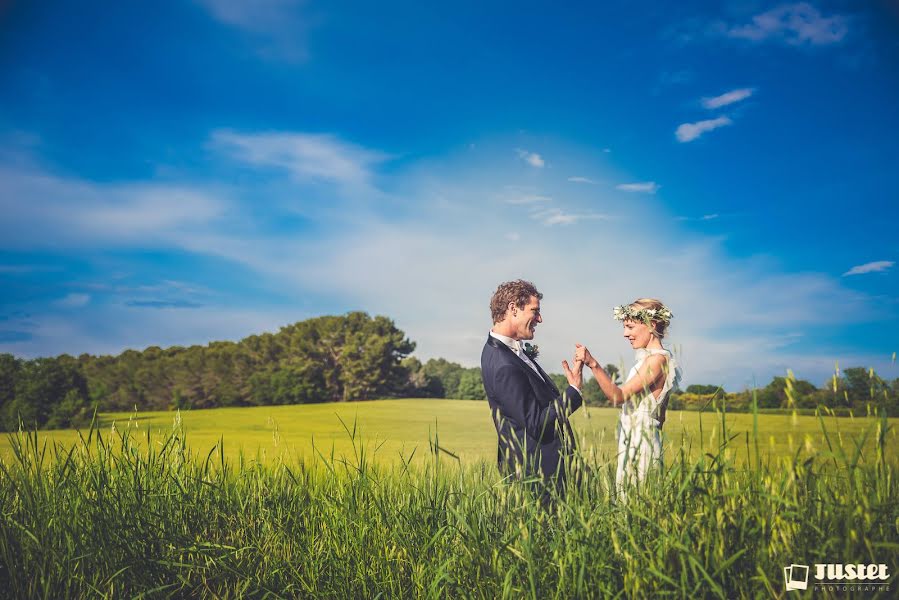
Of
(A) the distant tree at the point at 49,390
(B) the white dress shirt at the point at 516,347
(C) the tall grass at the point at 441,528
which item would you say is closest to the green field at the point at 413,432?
(C) the tall grass at the point at 441,528

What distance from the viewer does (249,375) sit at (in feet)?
111

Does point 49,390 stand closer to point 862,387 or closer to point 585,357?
point 585,357

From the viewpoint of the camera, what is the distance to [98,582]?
323 centimetres

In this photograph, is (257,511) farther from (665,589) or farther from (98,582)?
(665,589)

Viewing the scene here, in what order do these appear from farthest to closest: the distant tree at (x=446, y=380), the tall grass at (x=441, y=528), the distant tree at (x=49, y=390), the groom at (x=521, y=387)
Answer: the distant tree at (x=446, y=380) < the distant tree at (x=49, y=390) < the groom at (x=521, y=387) < the tall grass at (x=441, y=528)

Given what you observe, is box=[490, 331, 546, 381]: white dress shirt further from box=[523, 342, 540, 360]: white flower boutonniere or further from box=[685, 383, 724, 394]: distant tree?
box=[685, 383, 724, 394]: distant tree

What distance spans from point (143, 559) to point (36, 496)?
95 cm

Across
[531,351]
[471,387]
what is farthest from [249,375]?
[531,351]

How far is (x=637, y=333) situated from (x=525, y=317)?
98 cm

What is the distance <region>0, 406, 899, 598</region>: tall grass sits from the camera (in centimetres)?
230

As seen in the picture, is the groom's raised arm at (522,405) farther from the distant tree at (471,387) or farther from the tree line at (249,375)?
the distant tree at (471,387)

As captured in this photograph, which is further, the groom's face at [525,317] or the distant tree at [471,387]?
the distant tree at [471,387]

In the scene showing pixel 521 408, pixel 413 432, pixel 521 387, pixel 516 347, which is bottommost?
pixel 413 432

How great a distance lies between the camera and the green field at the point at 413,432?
267 centimetres
